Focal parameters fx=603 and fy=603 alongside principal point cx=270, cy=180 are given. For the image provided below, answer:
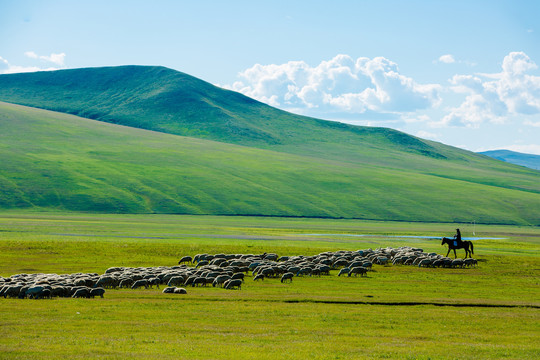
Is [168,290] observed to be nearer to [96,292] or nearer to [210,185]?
[96,292]

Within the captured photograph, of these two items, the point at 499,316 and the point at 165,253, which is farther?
the point at 165,253

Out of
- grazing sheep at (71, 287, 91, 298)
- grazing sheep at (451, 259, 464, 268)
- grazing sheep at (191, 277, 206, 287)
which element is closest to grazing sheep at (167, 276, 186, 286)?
grazing sheep at (191, 277, 206, 287)

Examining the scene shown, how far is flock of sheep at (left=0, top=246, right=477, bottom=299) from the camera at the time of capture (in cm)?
3012

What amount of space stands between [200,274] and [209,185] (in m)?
106

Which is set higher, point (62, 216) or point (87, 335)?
point (87, 335)

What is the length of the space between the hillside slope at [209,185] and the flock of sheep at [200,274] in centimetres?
7846

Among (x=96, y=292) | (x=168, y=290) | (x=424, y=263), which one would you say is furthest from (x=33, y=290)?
(x=424, y=263)

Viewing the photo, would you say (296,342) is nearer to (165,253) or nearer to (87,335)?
(87,335)

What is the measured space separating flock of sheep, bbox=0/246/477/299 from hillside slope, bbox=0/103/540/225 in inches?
3089

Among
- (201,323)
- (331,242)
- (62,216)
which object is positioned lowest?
(62,216)

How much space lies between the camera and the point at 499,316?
1041 inches

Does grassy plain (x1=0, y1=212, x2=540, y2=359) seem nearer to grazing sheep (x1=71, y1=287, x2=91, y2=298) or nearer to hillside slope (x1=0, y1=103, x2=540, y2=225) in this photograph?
grazing sheep (x1=71, y1=287, x2=91, y2=298)

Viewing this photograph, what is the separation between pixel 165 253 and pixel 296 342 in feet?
120

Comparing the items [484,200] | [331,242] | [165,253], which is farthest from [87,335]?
[484,200]
